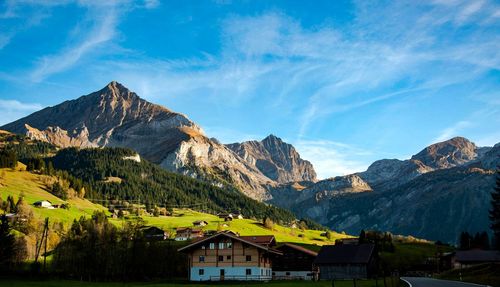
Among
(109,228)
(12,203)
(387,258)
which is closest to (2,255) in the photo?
(109,228)

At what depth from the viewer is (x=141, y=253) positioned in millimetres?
97875

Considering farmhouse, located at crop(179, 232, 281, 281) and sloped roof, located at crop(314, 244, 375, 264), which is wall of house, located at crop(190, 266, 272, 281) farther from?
sloped roof, located at crop(314, 244, 375, 264)

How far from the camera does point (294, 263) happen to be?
105 m

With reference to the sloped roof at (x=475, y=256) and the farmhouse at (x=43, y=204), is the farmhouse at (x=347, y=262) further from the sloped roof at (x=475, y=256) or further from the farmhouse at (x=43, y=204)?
the farmhouse at (x=43, y=204)

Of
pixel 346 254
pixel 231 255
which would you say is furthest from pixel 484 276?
pixel 231 255

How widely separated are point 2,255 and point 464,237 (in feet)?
468

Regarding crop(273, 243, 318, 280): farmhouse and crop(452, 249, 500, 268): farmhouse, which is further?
crop(452, 249, 500, 268): farmhouse

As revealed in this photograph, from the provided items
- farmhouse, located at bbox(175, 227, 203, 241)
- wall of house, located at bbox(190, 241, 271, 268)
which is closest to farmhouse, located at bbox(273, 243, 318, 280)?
wall of house, located at bbox(190, 241, 271, 268)

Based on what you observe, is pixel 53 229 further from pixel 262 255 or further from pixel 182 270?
pixel 262 255

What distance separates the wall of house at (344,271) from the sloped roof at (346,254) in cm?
103

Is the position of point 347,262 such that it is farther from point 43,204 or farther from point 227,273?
point 43,204

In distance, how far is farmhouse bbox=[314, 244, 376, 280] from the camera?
96.2 meters

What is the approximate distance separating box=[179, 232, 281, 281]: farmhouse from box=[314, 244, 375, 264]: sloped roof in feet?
40.9

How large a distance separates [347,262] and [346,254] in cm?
260
